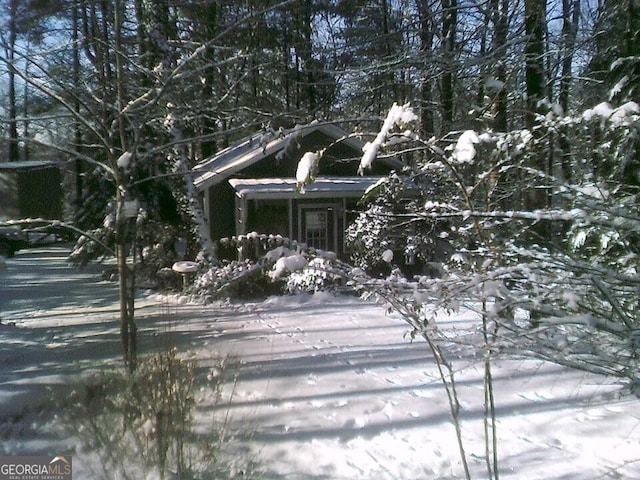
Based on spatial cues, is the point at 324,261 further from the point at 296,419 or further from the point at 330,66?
the point at 330,66

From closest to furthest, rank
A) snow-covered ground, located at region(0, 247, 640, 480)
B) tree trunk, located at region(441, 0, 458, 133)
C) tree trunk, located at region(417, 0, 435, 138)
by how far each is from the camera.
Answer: snow-covered ground, located at region(0, 247, 640, 480) → tree trunk, located at region(441, 0, 458, 133) → tree trunk, located at region(417, 0, 435, 138)

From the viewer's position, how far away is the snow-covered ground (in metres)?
3.91

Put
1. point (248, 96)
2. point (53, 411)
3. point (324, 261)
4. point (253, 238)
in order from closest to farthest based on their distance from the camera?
point (324, 261) → point (253, 238) → point (53, 411) → point (248, 96)

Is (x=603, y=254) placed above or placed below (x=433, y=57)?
below

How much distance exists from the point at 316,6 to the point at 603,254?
514 inches

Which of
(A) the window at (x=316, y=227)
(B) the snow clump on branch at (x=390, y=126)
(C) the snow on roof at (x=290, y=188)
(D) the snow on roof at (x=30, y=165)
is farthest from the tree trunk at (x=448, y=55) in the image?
(A) the window at (x=316, y=227)

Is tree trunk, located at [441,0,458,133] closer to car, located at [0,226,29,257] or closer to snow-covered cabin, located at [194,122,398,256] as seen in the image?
snow-covered cabin, located at [194,122,398,256]

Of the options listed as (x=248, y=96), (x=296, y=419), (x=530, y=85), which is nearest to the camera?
(x=296, y=419)

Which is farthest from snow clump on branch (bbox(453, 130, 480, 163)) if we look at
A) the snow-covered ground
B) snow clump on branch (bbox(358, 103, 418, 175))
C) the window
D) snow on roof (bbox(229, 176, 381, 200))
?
the window

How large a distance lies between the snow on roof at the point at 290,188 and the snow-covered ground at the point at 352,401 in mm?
5722

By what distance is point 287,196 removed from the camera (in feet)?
47.7

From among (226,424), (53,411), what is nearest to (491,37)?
(226,424)

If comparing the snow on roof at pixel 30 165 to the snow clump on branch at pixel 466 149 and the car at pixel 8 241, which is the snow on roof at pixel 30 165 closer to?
the snow clump on branch at pixel 466 149

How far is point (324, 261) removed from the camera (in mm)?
2742
